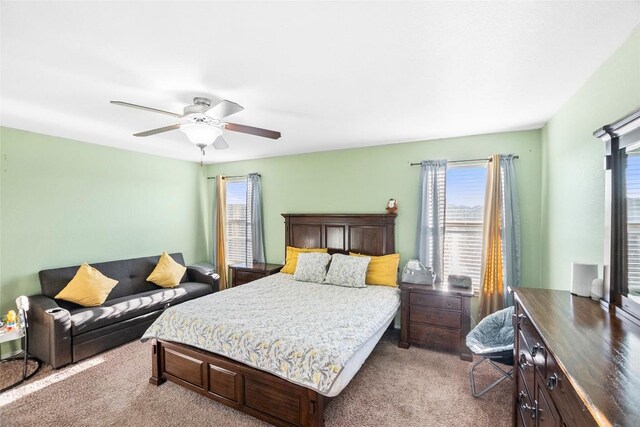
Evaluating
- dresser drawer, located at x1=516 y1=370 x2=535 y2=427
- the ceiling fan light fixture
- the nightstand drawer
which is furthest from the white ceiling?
the nightstand drawer

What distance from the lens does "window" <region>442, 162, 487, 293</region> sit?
345 centimetres

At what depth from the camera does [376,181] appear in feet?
13.1

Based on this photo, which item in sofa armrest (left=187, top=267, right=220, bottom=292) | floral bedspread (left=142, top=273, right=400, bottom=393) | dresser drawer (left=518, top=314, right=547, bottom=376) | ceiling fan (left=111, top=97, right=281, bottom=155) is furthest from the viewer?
sofa armrest (left=187, top=267, right=220, bottom=292)

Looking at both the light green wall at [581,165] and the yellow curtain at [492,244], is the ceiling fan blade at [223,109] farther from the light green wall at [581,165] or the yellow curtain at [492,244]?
the yellow curtain at [492,244]

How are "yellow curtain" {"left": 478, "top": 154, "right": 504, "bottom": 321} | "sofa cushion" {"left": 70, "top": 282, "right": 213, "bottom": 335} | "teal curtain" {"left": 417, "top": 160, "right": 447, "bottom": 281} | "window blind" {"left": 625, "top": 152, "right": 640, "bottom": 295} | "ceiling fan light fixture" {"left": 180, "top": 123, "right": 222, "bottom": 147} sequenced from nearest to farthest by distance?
"window blind" {"left": 625, "top": 152, "right": 640, "bottom": 295} < "ceiling fan light fixture" {"left": 180, "top": 123, "right": 222, "bottom": 147} < "sofa cushion" {"left": 70, "top": 282, "right": 213, "bottom": 335} < "yellow curtain" {"left": 478, "top": 154, "right": 504, "bottom": 321} < "teal curtain" {"left": 417, "top": 160, "right": 447, "bottom": 281}

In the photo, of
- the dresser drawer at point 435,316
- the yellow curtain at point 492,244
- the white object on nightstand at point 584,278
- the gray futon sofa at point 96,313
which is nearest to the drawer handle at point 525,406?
the white object on nightstand at point 584,278

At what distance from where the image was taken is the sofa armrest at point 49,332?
2822 millimetres

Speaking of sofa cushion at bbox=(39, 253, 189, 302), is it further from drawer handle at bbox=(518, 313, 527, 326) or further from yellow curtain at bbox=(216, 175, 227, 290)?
drawer handle at bbox=(518, 313, 527, 326)

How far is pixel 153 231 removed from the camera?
4.61m

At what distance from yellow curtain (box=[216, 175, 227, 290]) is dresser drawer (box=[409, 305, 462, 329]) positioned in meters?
3.44

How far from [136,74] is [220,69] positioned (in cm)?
58

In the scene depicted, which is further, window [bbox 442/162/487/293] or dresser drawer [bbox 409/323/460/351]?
window [bbox 442/162/487/293]

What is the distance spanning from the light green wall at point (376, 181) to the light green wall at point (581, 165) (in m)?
0.19

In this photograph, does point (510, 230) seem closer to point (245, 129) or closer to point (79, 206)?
point (245, 129)
